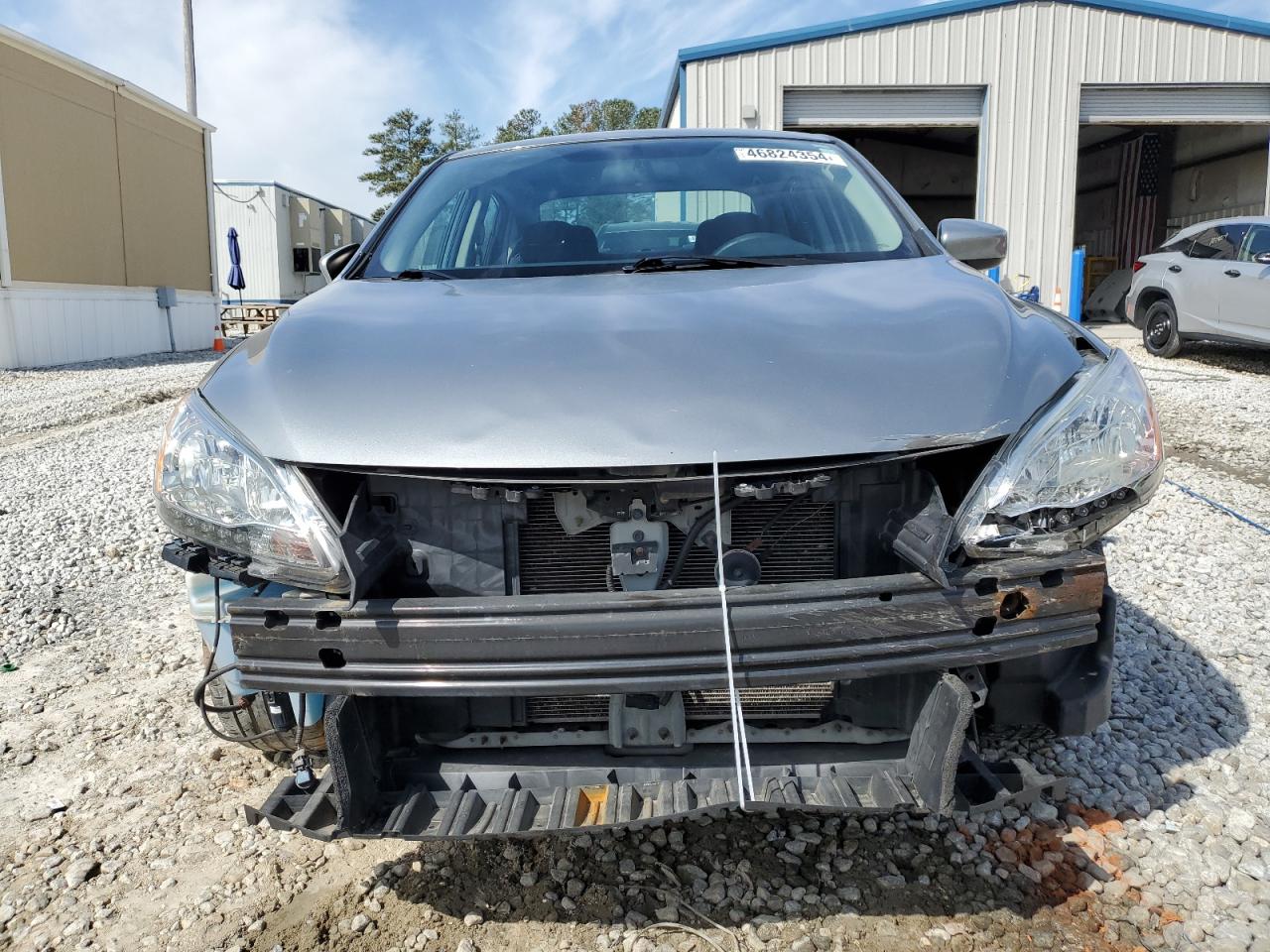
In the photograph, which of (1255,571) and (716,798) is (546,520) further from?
(1255,571)

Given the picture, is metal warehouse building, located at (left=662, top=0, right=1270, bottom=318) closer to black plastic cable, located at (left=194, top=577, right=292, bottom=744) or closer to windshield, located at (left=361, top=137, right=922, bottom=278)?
windshield, located at (left=361, top=137, right=922, bottom=278)

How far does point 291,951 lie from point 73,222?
14.6 meters

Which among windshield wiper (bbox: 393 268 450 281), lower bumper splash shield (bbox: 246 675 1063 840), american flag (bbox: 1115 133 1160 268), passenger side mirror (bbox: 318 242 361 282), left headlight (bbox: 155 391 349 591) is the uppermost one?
american flag (bbox: 1115 133 1160 268)

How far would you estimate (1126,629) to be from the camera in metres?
3.26

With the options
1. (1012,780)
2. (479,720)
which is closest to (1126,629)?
(1012,780)

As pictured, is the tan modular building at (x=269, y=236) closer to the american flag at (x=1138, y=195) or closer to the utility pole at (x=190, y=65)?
the utility pole at (x=190, y=65)

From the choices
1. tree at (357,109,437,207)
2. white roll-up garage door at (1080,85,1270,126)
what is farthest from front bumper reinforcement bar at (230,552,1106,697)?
tree at (357,109,437,207)

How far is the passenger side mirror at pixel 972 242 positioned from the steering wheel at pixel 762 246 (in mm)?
479

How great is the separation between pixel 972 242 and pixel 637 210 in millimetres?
1013

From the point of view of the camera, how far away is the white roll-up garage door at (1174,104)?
46.7 feet

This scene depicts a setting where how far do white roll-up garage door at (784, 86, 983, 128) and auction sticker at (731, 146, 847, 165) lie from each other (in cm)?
1188

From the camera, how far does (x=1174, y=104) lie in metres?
14.3

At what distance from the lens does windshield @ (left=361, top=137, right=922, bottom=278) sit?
2582 mm

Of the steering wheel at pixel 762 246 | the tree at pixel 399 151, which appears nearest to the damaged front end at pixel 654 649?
the steering wheel at pixel 762 246
